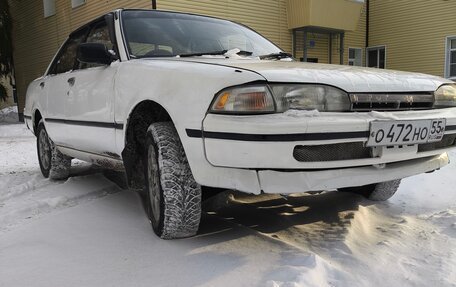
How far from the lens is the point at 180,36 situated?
361cm

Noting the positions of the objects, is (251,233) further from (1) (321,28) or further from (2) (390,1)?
(2) (390,1)

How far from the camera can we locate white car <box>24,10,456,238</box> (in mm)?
2340

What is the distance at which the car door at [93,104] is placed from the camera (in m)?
3.39

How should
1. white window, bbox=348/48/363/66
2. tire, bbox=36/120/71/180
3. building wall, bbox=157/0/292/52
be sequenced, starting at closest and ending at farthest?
tire, bbox=36/120/71/180 → building wall, bbox=157/0/292/52 → white window, bbox=348/48/363/66

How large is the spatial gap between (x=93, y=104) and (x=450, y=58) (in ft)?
51.5

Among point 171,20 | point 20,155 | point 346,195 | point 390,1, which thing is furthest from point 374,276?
point 390,1

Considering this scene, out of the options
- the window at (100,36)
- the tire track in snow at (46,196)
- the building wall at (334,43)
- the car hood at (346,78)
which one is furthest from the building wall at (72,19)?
the car hood at (346,78)

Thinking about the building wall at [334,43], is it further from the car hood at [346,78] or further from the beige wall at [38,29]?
the car hood at [346,78]

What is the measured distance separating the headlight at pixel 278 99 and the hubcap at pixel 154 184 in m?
0.71

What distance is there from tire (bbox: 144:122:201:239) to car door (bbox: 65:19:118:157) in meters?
0.69

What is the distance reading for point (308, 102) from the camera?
2.42 meters

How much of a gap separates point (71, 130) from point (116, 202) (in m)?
0.84

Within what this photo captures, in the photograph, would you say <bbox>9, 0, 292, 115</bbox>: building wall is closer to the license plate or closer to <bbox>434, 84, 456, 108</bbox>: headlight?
<bbox>434, 84, 456, 108</bbox>: headlight

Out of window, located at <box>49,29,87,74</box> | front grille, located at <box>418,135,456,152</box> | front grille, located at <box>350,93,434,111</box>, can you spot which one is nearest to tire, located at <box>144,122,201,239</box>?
front grille, located at <box>350,93,434,111</box>
